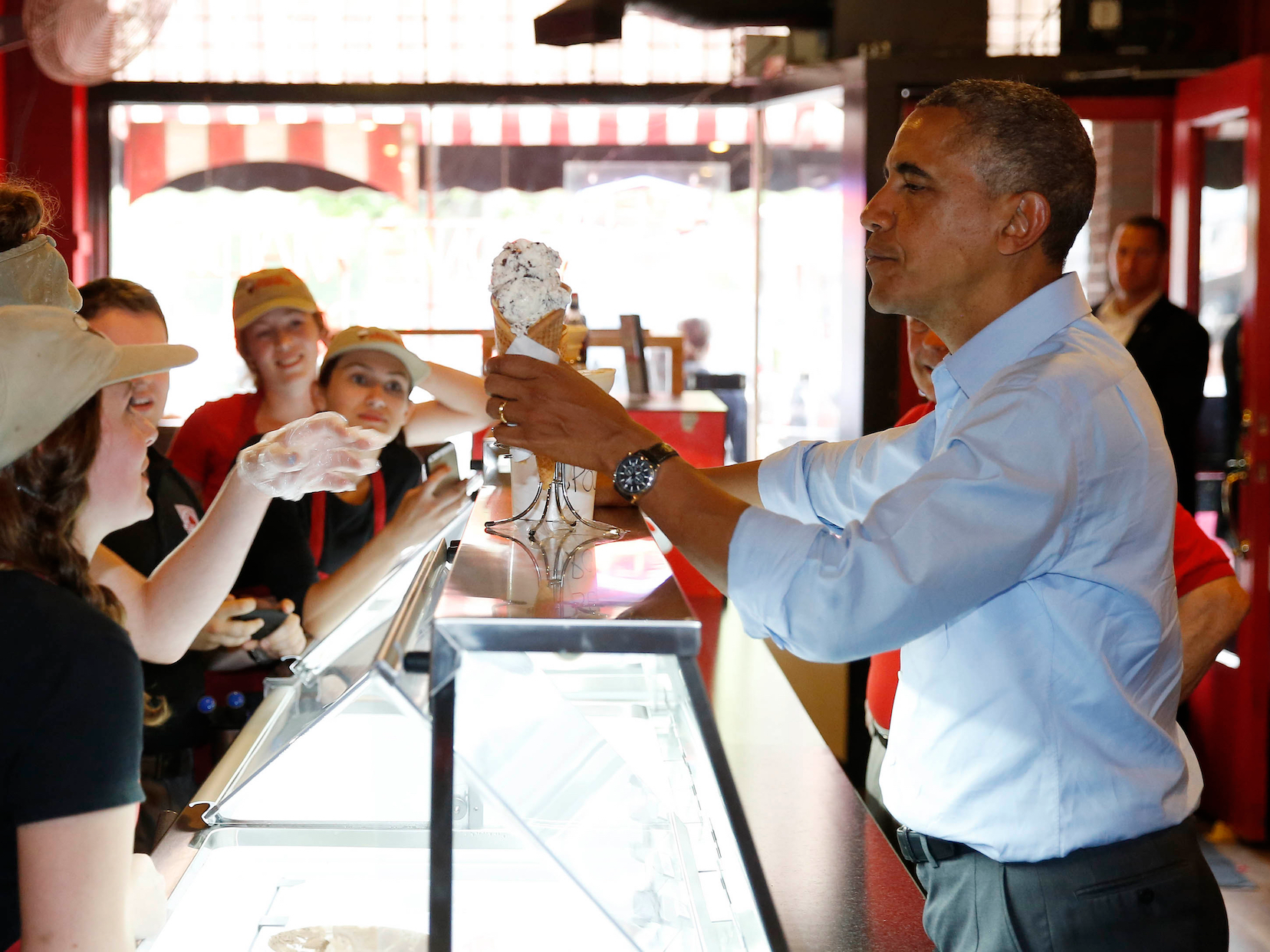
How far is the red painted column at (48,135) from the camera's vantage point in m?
5.60

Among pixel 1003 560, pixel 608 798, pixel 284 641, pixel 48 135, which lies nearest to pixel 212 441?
pixel 284 641

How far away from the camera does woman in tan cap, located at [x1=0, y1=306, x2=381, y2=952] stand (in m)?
1.16

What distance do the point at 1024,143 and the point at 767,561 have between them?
0.60 m

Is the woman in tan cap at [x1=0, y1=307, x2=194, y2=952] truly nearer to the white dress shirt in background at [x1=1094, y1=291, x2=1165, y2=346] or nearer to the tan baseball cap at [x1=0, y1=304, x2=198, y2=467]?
the tan baseball cap at [x1=0, y1=304, x2=198, y2=467]

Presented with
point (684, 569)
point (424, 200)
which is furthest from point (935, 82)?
point (424, 200)

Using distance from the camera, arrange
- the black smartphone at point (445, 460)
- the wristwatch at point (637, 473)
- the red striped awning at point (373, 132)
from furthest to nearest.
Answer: the red striped awning at point (373, 132) → the black smartphone at point (445, 460) → the wristwatch at point (637, 473)

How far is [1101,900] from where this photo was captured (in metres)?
1.25

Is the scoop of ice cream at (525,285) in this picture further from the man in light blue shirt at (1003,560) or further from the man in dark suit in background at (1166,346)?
the man in dark suit in background at (1166,346)

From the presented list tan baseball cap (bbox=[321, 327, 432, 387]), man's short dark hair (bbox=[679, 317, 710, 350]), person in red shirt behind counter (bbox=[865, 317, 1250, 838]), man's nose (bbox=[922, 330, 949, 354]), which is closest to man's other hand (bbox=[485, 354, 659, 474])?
person in red shirt behind counter (bbox=[865, 317, 1250, 838])

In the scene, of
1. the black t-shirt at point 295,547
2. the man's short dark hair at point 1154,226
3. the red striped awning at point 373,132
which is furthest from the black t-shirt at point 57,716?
the red striped awning at point 373,132

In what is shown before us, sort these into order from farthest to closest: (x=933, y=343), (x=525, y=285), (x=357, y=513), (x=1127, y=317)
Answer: (x=1127, y=317) → (x=357, y=513) → (x=933, y=343) → (x=525, y=285)

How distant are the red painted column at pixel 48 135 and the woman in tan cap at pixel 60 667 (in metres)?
4.75

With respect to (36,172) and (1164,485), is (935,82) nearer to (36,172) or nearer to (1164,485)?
(1164,485)

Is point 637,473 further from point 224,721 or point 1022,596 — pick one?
point 224,721
